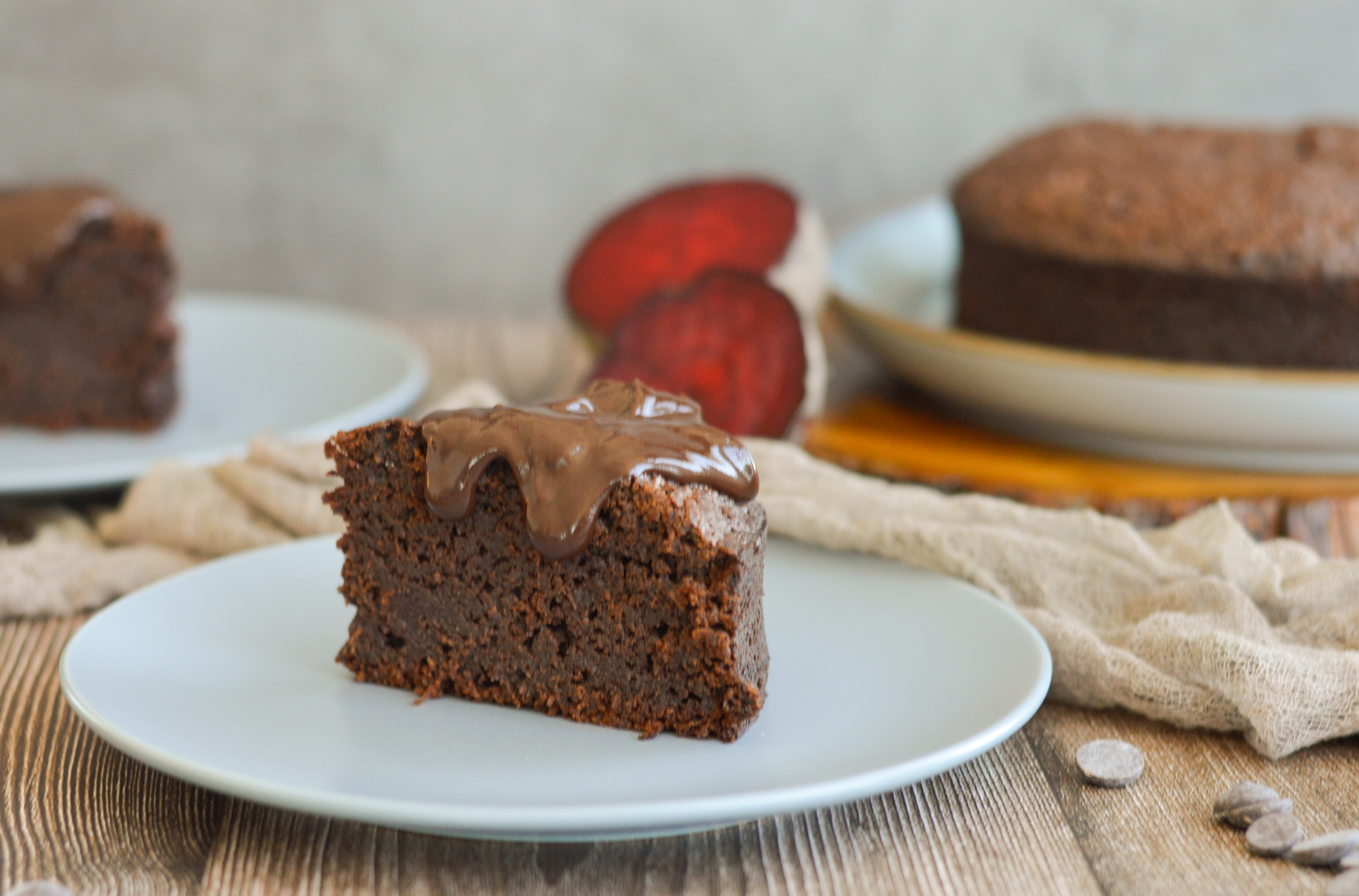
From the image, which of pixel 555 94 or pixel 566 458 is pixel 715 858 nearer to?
pixel 566 458

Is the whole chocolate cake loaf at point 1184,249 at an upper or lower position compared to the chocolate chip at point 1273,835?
upper

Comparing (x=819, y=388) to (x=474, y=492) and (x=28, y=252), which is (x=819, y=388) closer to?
(x=474, y=492)

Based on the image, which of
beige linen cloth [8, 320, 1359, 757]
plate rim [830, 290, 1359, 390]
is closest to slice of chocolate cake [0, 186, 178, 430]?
beige linen cloth [8, 320, 1359, 757]

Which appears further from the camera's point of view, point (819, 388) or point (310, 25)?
point (310, 25)

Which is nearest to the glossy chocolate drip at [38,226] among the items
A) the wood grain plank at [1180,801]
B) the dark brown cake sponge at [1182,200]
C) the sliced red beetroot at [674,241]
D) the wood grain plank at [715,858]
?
the sliced red beetroot at [674,241]

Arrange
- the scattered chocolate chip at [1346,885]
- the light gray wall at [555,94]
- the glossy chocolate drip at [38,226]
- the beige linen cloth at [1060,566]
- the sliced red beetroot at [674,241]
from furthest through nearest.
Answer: the light gray wall at [555,94] < the sliced red beetroot at [674,241] < the glossy chocolate drip at [38,226] < the beige linen cloth at [1060,566] < the scattered chocolate chip at [1346,885]

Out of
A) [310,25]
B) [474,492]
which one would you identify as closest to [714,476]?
[474,492]

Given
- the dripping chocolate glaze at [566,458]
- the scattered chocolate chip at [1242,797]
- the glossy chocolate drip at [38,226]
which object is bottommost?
the scattered chocolate chip at [1242,797]

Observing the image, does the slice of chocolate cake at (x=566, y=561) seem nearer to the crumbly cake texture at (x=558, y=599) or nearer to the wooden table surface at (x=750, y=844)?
the crumbly cake texture at (x=558, y=599)
